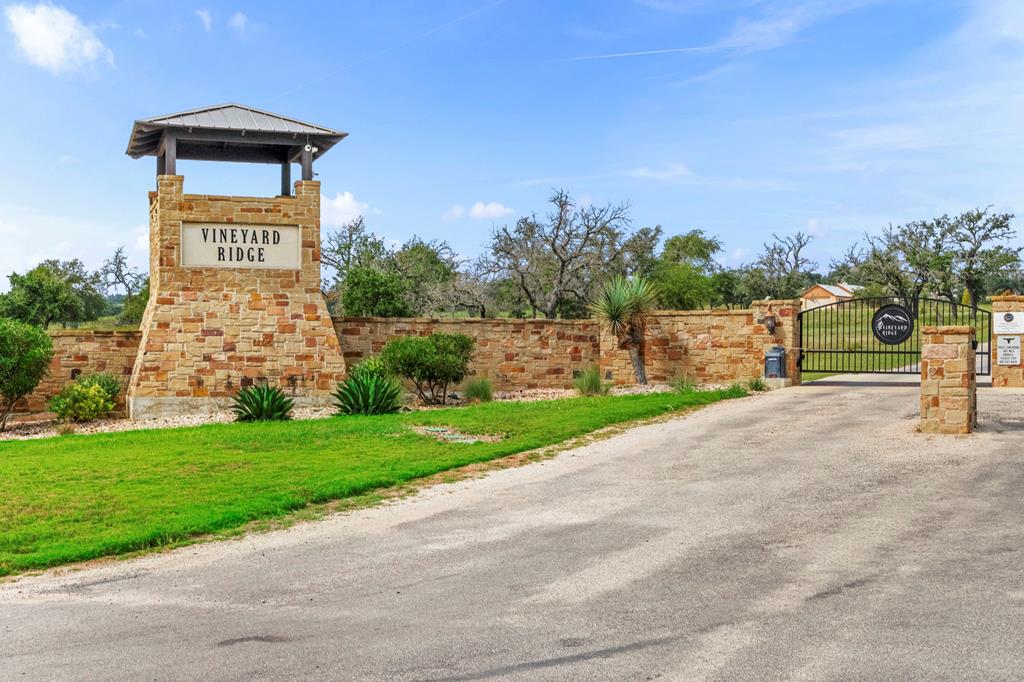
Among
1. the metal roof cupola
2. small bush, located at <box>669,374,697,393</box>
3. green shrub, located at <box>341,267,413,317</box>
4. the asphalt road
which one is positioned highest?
the metal roof cupola

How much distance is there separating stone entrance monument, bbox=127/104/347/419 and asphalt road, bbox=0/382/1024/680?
9796 mm

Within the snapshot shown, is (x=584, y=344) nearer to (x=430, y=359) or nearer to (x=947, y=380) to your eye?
(x=430, y=359)

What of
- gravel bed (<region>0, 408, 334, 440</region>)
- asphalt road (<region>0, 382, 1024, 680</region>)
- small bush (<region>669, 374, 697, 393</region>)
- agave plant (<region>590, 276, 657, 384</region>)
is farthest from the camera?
agave plant (<region>590, 276, 657, 384</region>)

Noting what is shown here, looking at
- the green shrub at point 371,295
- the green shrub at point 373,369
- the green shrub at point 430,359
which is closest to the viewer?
the green shrub at point 373,369

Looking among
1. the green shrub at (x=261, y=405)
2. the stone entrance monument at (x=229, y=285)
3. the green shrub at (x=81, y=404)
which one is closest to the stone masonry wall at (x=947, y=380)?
the green shrub at (x=261, y=405)

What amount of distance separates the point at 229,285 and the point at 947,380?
1403 cm

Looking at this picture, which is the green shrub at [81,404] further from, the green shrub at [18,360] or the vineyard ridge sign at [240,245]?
the vineyard ridge sign at [240,245]

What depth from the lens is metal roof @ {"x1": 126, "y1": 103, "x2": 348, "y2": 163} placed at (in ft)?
66.4

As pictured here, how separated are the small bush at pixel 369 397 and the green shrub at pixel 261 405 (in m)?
1.15

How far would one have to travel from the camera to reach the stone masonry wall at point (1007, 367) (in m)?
21.8

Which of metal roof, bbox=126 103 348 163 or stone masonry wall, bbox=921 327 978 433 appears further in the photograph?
metal roof, bbox=126 103 348 163

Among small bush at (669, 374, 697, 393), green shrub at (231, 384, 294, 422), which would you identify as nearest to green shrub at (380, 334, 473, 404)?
green shrub at (231, 384, 294, 422)

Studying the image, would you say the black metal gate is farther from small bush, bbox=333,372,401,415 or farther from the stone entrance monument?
the stone entrance monument

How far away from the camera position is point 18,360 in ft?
61.5
